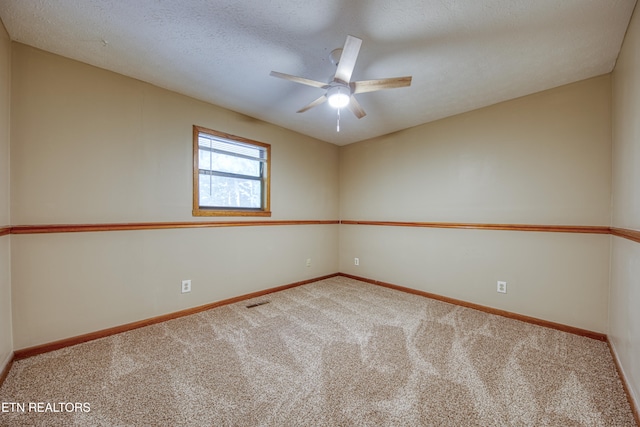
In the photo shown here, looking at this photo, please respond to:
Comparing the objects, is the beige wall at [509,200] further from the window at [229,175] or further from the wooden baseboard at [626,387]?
the window at [229,175]

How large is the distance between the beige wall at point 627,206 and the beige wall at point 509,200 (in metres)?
0.17

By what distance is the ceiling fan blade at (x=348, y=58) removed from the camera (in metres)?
1.48

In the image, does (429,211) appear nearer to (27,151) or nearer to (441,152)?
(441,152)

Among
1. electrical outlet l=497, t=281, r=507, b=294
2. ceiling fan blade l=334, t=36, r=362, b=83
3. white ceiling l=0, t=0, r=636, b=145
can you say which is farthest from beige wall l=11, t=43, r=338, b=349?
electrical outlet l=497, t=281, r=507, b=294

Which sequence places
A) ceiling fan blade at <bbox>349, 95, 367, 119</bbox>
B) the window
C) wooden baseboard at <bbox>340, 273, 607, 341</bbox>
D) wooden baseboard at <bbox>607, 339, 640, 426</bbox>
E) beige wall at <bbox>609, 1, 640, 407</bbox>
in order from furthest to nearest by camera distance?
the window
wooden baseboard at <bbox>340, 273, 607, 341</bbox>
ceiling fan blade at <bbox>349, 95, 367, 119</bbox>
beige wall at <bbox>609, 1, 640, 407</bbox>
wooden baseboard at <bbox>607, 339, 640, 426</bbox>

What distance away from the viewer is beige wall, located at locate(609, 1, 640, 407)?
1467mm

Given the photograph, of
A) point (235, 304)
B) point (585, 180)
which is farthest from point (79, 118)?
point (585, 180)

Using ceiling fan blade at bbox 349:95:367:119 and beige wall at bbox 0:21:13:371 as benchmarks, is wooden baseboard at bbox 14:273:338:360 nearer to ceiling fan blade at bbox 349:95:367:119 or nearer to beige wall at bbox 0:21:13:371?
beige wall at bbox 0:21:13:371

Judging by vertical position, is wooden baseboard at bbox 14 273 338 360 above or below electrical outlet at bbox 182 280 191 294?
below

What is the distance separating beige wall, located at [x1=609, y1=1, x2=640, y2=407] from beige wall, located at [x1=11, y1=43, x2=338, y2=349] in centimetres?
315

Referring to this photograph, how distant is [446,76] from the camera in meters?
2.20

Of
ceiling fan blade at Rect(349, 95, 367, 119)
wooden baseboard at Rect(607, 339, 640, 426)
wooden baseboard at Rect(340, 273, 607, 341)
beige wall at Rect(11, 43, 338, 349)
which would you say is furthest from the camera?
wooden baseboard at Rect(340, 273, 607, 341)

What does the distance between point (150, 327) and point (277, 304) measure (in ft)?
3.98

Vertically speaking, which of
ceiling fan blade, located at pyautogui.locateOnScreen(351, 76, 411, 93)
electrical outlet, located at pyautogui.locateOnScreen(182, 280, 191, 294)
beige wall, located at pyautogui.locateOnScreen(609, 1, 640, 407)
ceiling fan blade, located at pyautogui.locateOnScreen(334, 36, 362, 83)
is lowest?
electrical outlet, located at pyautogui.locateOnScreen(182, 280, 191, 294)
